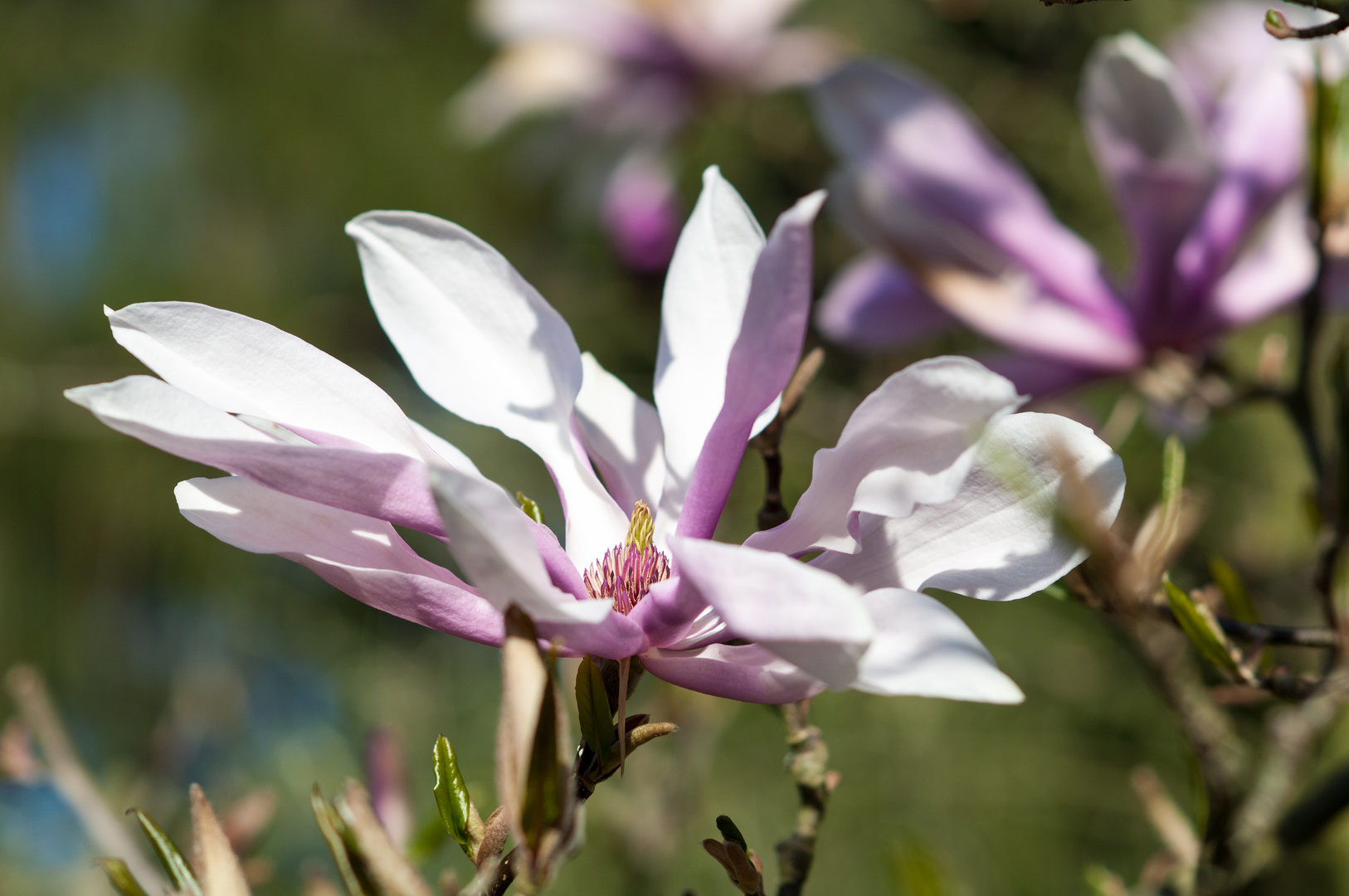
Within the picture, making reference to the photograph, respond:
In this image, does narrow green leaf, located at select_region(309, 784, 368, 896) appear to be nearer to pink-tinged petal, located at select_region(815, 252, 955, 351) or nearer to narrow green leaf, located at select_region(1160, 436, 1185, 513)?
narrow green leaf, located at select_region(1160, 436, 1185, 513)

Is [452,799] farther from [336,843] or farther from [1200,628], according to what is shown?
[1200,628]

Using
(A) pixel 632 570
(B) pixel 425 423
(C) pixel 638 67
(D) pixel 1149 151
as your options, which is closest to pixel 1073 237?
(D) pixel 1149 151

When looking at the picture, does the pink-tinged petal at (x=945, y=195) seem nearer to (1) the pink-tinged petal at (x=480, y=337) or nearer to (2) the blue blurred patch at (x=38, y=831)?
(1) the pink-tinged petal at (x=480, y=337)

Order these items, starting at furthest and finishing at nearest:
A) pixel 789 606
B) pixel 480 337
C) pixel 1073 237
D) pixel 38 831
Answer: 1. pixel 38 831
2. pixel 1073 237
3. pixel 480 337
4. pixel 789 606

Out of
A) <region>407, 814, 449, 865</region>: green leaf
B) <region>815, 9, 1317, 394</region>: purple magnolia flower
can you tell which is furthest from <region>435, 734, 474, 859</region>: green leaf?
<region>815, 9, 1317, 394</region>: purple magnolia flower

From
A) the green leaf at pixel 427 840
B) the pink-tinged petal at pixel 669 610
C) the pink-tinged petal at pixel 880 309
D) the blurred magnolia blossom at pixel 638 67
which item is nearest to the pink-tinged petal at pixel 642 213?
the blurred magnolia blossom at pixel 638 67

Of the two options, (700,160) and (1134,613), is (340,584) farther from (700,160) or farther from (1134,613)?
(700,160)
